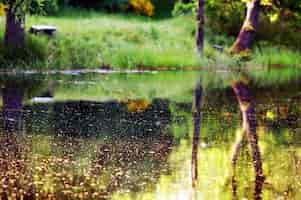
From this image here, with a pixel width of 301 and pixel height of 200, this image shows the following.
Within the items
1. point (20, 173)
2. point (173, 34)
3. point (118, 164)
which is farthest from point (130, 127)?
point (173, 34)

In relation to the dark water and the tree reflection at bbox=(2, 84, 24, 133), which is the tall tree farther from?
the tree reflection at bbox=(2, 84, 24, 133)

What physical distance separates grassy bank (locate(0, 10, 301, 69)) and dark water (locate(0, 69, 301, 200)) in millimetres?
3742

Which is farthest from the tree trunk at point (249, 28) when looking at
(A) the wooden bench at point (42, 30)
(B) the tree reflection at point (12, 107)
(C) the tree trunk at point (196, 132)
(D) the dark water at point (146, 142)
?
(B) the tree reflection at point (12, 107)

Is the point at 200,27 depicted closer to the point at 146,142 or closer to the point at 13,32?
the point at 13,32

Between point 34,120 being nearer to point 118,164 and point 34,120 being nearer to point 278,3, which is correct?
point 118,164

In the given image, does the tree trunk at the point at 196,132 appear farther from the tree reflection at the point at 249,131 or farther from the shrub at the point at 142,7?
the shrub at the point at 142,7

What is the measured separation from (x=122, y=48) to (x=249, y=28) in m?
7.33

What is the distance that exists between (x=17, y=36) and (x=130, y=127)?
1402cm

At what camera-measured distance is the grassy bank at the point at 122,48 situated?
29.9 m

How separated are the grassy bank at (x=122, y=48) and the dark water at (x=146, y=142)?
147 inches

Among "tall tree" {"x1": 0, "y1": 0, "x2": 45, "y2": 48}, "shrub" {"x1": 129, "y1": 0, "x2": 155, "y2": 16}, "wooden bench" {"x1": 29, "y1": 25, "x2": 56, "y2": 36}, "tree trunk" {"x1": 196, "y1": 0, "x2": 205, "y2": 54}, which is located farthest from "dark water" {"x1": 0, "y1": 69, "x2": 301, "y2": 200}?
"shrub" {"x1": 129, "y1": 0, "x2": 155, "y2": 16}

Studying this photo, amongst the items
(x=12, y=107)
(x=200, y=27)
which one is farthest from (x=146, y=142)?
(x=200, y=27)

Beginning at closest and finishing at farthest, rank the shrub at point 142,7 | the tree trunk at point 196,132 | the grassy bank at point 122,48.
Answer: the tree trunk at point 196,132 → the grassy bank at point 122,48 → the shrub at point 142,7

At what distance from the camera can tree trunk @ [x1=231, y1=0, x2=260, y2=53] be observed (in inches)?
1489
